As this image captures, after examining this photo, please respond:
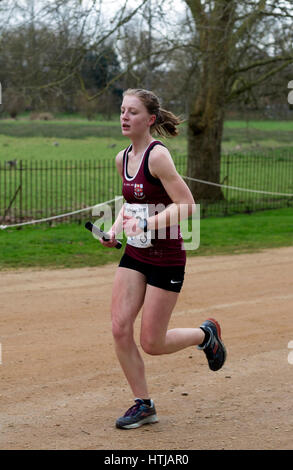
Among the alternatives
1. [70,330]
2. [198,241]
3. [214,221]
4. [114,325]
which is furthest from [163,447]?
[214,221]

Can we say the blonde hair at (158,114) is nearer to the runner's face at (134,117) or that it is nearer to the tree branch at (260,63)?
the runner's face at (134,117)

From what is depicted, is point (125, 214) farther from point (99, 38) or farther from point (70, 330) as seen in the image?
point (99, 38)

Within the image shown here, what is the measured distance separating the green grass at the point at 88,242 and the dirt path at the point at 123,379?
1381mm

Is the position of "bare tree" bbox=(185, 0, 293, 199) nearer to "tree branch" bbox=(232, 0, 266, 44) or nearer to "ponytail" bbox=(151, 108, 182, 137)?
"tree branch" bbox=(232, 0, 266, 44)

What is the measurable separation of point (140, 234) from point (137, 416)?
1242 millimetres

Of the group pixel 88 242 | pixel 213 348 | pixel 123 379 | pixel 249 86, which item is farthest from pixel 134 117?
pixel 249 86

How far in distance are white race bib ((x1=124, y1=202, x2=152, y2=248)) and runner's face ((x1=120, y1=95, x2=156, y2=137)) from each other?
1.54 ft

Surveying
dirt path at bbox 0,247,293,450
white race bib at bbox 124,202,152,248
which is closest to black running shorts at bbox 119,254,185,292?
white race bib at bbox 124,202,152,248

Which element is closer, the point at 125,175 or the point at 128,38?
the point at 125,175

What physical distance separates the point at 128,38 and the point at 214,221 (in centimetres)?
459

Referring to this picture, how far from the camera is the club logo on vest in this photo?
4379 millimetres

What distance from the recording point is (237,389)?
5.48 metres

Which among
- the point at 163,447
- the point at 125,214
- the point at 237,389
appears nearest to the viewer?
the point at 163,447

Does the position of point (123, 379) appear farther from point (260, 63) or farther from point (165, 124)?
point (260, 63)
